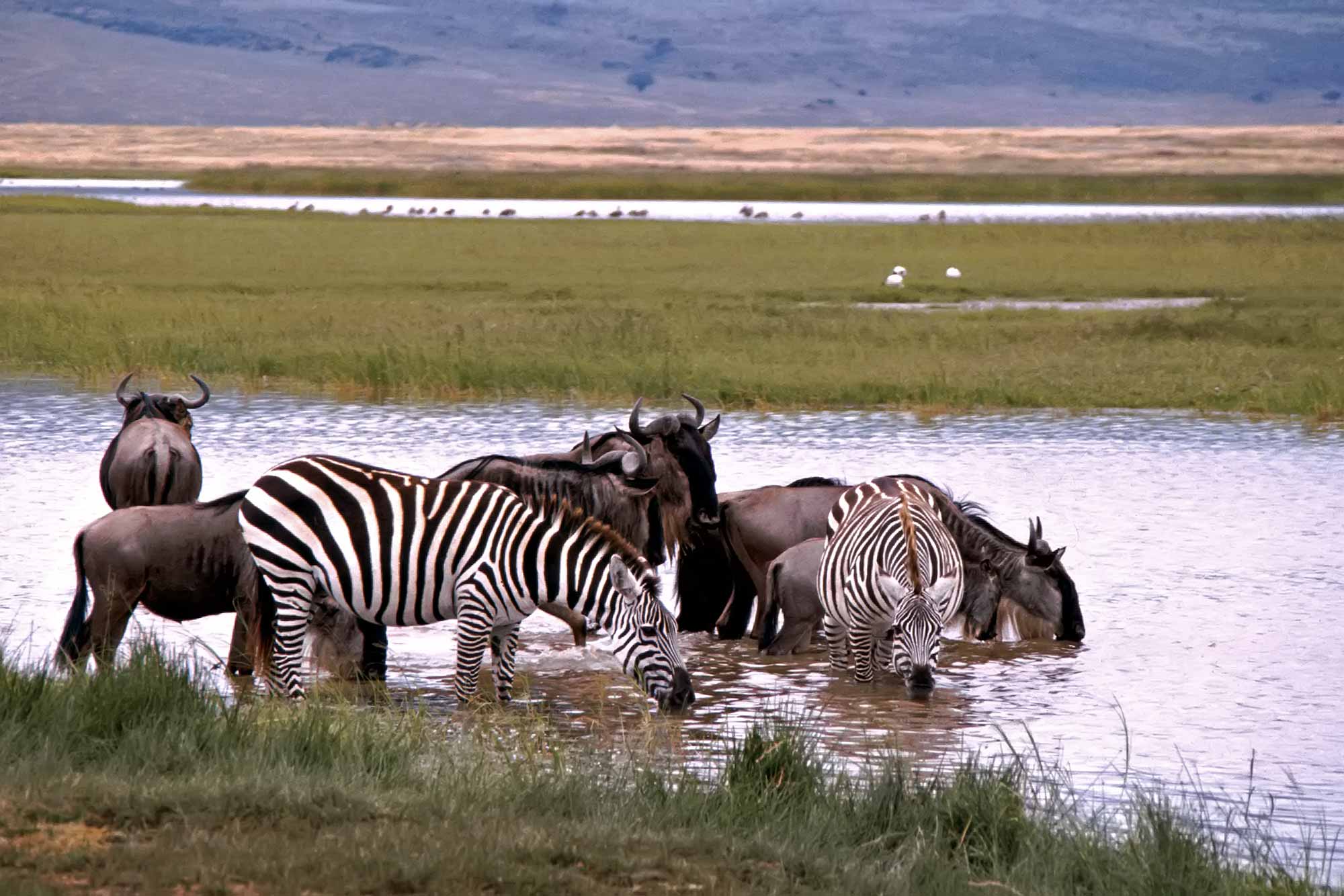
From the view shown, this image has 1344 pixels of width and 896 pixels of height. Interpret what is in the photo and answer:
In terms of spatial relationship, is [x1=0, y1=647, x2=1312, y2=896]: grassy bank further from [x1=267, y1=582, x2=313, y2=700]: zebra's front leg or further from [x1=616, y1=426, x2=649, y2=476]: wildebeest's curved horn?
[x1=616, y1=426, x2=649, y2=476]: wildebeest's curved horn

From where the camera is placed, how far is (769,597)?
1079cm

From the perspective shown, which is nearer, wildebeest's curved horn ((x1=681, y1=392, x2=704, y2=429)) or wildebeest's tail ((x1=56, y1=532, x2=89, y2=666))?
wildebeest's tail ((x1=56, y1=532, x2=89, y2=666))

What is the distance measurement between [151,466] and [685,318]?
53.9 feet

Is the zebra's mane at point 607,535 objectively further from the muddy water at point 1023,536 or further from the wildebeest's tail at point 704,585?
the wildebeest's tail at point 704,585

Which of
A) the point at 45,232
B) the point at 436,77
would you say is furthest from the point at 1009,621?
the point at 436,77

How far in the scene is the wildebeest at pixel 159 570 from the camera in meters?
9.34

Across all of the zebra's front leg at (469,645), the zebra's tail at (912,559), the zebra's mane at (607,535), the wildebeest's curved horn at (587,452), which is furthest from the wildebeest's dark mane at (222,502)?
the zebra's tail at (912,559)

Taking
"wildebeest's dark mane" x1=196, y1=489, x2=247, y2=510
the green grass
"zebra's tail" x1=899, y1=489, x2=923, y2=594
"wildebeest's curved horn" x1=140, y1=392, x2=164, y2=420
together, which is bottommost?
"zebra's tail" x1=899, y1=489, x2=923, y2=594

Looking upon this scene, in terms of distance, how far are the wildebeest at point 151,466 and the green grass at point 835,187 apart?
62.3 meters

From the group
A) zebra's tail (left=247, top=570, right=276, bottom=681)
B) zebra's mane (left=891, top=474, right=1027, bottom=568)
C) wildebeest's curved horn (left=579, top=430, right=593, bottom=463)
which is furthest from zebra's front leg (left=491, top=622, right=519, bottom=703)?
zebra's mane (left=891, top=474, right=1027, bottom=568)

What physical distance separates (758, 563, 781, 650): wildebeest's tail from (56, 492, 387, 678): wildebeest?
2.32 meters

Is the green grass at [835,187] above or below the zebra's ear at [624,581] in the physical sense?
above

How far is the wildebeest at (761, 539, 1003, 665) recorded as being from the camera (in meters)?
10.7

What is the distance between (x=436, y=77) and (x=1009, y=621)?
18246 cm
